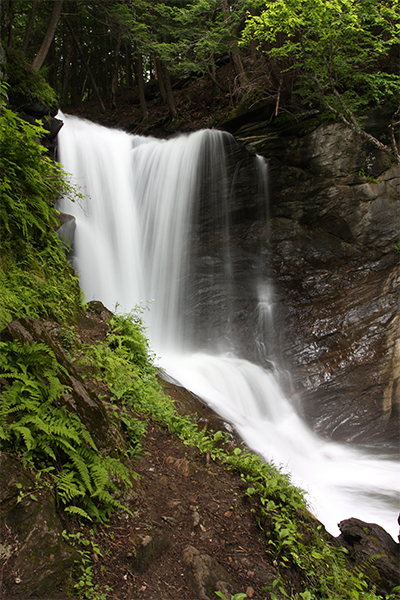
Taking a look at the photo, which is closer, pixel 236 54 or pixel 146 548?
pixel 146 548

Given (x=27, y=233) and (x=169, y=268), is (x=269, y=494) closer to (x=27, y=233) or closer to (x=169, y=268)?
(x=27, y=233)

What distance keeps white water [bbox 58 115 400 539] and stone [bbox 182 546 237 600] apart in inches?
158

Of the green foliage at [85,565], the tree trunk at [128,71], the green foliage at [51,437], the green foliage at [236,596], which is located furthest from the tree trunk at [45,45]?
the tree trunk at [128,71]

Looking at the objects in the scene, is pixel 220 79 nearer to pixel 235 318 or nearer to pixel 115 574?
pixel 235 318

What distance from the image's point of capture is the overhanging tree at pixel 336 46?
23.7ft

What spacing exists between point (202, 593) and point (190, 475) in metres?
1.16

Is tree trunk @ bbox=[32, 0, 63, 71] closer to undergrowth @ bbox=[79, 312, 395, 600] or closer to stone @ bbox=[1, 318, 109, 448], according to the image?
undergrowth @ bbox=[79, 312, 395, 600]

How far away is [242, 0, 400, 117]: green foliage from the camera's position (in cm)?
721

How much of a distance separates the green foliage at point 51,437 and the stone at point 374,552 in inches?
121

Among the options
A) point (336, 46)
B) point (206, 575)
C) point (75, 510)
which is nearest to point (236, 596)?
point (206, 575)

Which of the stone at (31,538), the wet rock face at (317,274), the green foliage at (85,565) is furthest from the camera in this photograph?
the wet rock face at (317,274)

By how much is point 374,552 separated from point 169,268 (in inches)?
350

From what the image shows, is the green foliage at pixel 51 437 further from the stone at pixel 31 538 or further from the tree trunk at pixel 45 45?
the tree trunk at pixel 45 45

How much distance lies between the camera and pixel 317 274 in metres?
10.7
